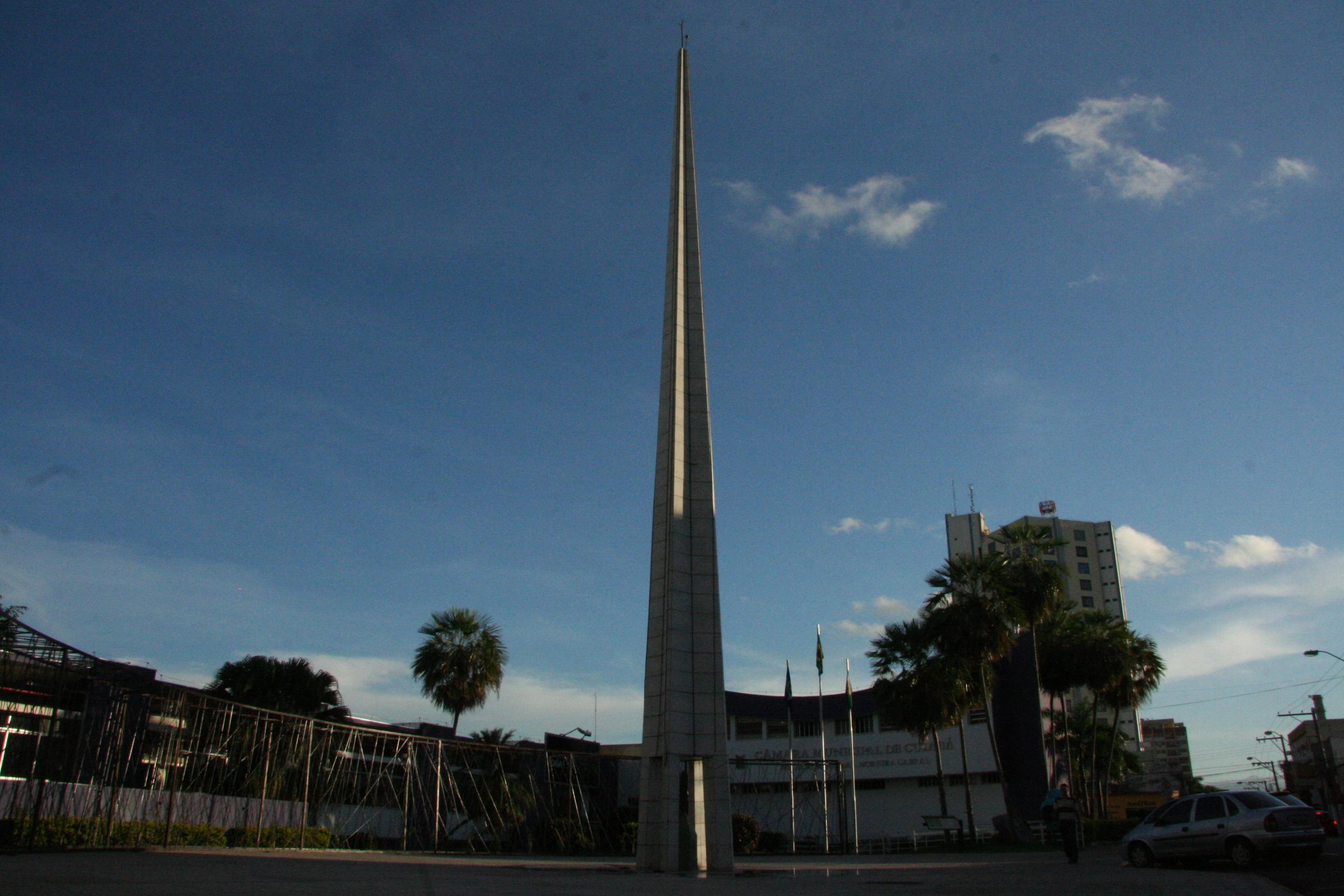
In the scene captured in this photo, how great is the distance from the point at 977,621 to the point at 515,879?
28.6m

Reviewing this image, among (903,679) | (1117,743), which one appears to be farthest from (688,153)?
(1117,743)

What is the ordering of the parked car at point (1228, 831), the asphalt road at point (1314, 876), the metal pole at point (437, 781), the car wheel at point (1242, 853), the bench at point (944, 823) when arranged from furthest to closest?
the bench at point (944, 823)
the metal pole at point (437, 781)
the car wheel at point (1242, 853)
the parked car at point (1228, 831)
the asphalt road at point (1314, 876)

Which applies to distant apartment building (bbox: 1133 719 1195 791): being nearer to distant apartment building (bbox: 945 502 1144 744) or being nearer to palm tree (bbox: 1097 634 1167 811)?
distant apartment building (bbox: 945 502 1144 744)

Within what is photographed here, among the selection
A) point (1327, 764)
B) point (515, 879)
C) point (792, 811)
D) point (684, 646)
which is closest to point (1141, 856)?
point (684, 646)

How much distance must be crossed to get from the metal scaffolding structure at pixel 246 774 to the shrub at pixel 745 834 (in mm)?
4022

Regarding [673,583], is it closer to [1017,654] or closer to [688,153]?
[688,153]

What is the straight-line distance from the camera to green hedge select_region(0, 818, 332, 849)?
16.7 meters

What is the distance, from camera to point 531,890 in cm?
1037

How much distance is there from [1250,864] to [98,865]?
55.4 feet

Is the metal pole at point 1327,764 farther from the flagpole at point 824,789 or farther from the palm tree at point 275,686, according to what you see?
the palm tree at point 275,686

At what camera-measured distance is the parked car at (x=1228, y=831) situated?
1524 centimetres

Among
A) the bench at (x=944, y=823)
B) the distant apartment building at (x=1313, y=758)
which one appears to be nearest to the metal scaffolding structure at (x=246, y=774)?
the bench at (x=944, y=823)

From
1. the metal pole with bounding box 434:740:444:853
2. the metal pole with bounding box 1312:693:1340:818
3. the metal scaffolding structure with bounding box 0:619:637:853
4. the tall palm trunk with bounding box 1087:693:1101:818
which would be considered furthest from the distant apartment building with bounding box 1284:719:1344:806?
the metal pole with bounding box 434:740:444:853

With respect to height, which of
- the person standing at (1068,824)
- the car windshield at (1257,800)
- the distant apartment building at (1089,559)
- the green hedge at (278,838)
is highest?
the distant apartment building at (1089,559)
